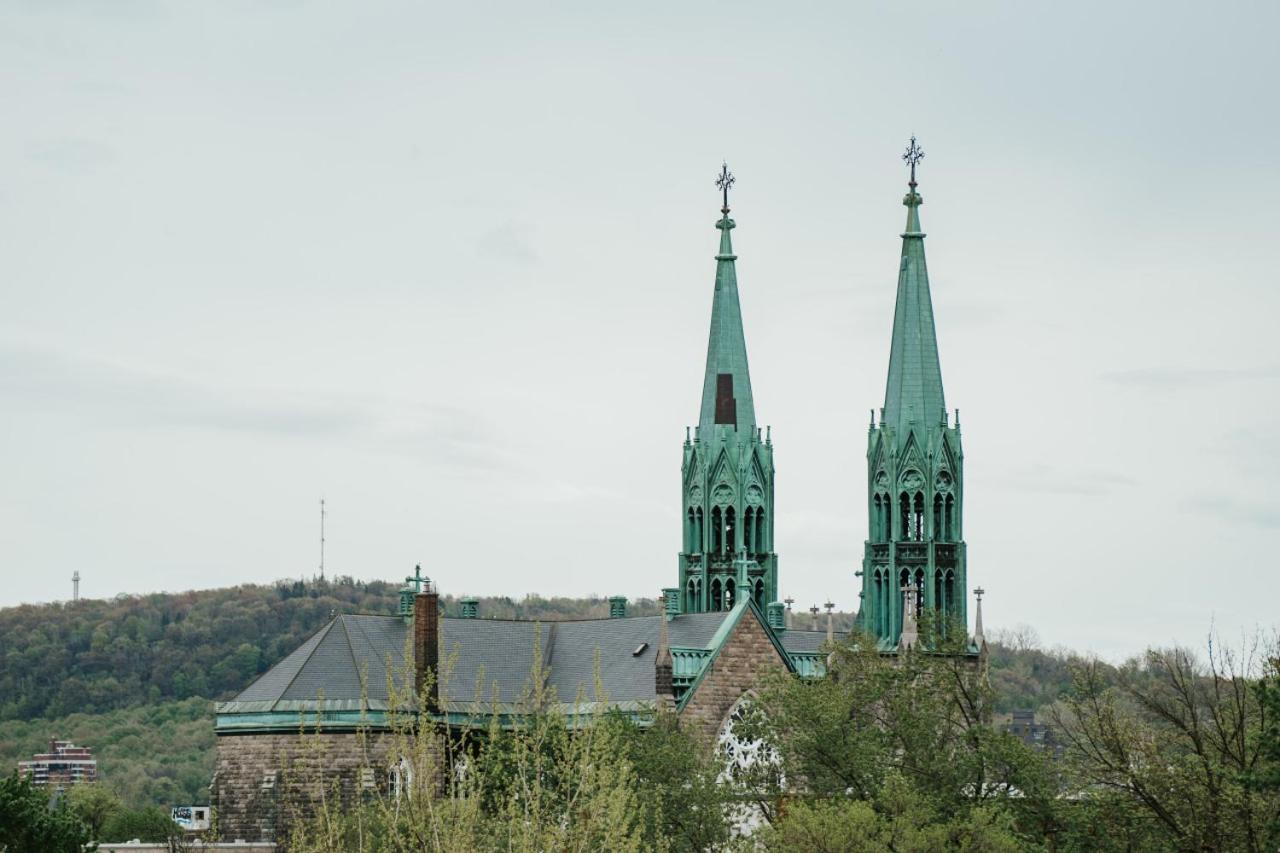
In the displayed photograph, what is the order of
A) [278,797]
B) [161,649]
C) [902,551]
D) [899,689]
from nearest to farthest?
[899,689] < [278,797] < [902,551] < [161,649]

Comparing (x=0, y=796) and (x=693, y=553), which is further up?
(x=693, y=553)

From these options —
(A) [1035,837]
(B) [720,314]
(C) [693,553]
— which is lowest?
(A) [1035,837]

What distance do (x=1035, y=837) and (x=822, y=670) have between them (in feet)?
51.4

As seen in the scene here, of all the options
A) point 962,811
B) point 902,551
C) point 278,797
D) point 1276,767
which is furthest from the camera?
point 902,551

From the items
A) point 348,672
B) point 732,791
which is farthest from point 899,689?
point 348,672

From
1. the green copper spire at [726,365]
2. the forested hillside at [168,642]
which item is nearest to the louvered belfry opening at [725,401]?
the green copper spire at [726,365]

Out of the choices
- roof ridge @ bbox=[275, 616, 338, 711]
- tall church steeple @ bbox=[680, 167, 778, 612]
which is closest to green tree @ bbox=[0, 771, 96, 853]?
roof ridge @ bbox=[275, 616, 338, 711]

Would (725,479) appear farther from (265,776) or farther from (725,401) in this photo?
(265,776)

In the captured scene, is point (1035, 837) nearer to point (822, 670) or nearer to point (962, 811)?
point (962, 811)

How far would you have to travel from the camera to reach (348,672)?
242ft

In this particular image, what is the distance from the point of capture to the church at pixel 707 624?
7050cm

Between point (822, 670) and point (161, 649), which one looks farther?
point (161, 649)

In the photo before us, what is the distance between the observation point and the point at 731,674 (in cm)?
7050

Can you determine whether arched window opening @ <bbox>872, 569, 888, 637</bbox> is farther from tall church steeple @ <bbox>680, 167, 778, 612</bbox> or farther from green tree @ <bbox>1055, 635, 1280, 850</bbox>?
green tree @ <bbox>1055, 635, 1280, 850</bbox>
